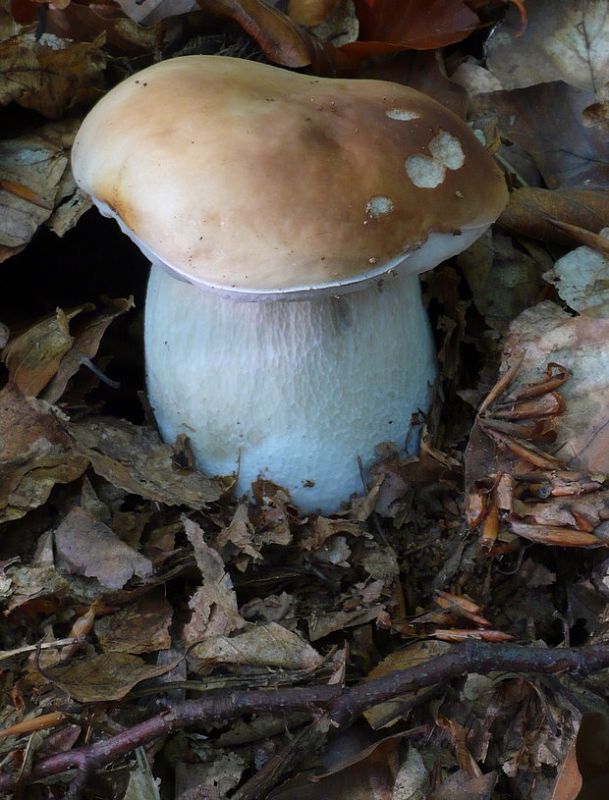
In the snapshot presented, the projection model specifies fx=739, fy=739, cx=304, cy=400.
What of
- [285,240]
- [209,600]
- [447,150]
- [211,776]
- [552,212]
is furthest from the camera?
[552,212]

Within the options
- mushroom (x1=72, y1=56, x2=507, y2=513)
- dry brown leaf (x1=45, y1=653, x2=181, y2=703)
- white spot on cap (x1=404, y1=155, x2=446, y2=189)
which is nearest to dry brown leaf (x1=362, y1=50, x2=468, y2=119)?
mushroom (x1=72, y1=56, x2=507, y2=513)

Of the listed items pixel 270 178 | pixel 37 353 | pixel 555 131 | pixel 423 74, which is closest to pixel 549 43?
pixel 555 131

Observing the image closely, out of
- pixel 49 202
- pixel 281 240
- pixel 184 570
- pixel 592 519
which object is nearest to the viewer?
pixel 281 240

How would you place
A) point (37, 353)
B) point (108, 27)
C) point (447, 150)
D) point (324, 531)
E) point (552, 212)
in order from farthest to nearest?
point (552, 212) < point (108, 27) < point (37, 353) < point (324, 531) < point (447, 150)

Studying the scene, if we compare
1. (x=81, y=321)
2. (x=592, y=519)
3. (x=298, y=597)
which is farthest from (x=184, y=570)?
(x=592, y=519)

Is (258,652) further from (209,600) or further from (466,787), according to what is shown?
(466,787)

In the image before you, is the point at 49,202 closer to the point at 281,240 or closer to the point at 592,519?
the point at 281,240

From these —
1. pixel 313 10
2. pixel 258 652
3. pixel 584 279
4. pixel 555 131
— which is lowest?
pixel 258 652

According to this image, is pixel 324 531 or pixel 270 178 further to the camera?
pixel 324 531
